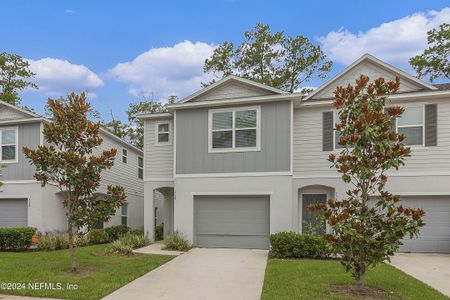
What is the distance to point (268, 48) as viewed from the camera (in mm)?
26094

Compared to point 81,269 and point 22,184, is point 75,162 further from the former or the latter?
point 22,184

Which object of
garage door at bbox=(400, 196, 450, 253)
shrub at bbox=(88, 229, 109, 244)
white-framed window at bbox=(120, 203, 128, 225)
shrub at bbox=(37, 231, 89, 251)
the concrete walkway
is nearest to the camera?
the concrete walkway

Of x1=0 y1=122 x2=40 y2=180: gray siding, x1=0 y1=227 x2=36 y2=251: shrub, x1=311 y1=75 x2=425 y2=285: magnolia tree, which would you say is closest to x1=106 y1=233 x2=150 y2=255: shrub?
x1=0 y1=227 x2=36 y2=251: shrub

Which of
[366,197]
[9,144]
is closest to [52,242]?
[9,144]

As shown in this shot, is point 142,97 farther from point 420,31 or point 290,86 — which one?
point 420,31

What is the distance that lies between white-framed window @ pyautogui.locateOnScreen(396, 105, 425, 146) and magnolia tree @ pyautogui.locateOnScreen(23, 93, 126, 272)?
33.7 ft

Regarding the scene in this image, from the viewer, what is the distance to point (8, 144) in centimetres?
1683

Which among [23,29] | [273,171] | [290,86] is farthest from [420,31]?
[23,29]

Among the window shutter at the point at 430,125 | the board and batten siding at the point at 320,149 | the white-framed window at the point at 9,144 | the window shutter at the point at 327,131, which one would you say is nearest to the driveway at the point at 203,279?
the board and batten siding at the point at 320,149

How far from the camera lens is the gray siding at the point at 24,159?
16.4 m

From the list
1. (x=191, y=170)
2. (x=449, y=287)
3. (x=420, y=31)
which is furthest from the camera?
(x=420, y=31)

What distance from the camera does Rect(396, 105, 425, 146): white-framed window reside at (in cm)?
1339

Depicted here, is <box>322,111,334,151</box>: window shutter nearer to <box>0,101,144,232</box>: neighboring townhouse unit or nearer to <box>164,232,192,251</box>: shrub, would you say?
<box>164,232,192,251</box>: shrub

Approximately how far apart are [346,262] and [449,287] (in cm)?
278
